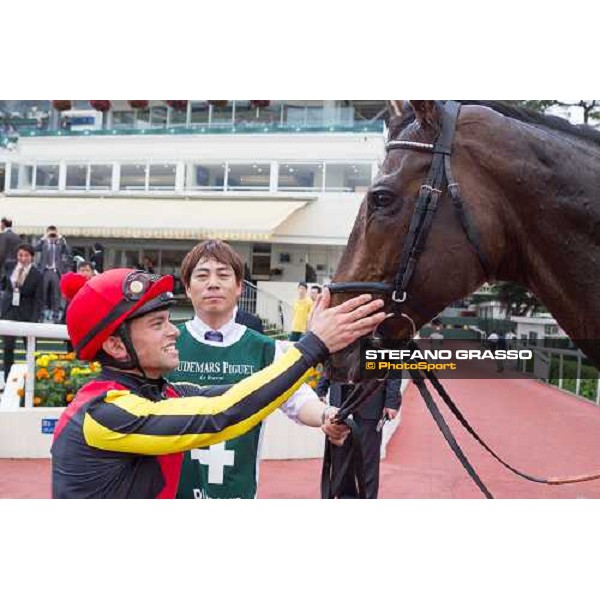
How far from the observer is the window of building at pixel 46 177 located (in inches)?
132

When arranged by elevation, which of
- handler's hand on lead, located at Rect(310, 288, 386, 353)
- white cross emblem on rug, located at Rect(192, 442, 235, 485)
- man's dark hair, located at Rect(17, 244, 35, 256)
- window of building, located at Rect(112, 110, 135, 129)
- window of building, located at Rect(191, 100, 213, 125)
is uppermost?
window of building, located at Rect(191, 100, 213, 125)

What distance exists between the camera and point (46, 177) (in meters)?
3.40

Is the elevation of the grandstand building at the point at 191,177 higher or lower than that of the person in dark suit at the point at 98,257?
higher

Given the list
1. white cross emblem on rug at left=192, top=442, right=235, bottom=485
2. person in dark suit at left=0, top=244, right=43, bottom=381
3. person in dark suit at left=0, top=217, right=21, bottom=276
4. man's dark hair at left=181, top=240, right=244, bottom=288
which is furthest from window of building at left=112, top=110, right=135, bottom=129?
white cross emblem on rug at left=192, top=442, right=235, bottom=485

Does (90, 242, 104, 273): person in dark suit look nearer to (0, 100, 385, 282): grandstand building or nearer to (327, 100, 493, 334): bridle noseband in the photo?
(0, 100, 385, 282): grandstand building

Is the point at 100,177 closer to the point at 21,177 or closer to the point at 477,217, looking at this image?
the point at 21,177

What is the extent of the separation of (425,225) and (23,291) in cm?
318

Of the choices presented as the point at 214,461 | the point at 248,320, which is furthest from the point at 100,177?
the point at 214,461

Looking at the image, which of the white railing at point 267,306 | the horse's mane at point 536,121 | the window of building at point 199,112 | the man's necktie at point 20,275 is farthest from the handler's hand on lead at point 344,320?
the man's necktie at point 20,275

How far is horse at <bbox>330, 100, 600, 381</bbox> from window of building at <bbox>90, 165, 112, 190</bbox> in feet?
6.72

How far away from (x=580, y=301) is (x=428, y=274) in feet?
1.56

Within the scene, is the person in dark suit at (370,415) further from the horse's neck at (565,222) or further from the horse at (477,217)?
the horse's neck at (565,222)

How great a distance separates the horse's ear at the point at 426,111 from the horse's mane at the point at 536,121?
0.10m

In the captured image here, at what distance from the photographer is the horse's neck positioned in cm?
172
